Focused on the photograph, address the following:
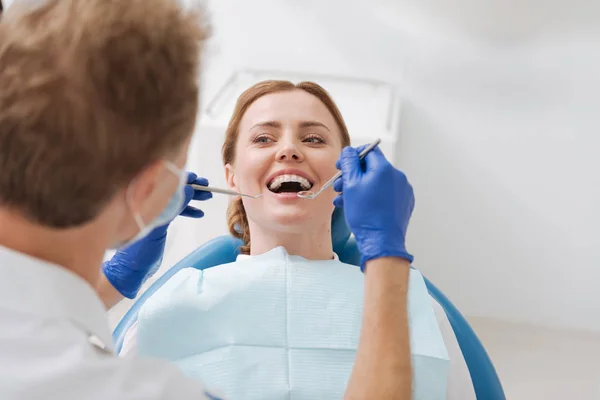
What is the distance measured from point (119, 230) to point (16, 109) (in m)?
0.20

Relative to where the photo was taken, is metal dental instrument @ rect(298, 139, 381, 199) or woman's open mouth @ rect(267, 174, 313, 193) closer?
metal dental instrument @ rect(298, 139, 381, 199)

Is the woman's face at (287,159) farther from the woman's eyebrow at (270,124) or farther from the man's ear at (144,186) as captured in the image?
the man's ear at (144,186)

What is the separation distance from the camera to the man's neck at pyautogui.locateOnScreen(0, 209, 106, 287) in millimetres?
679

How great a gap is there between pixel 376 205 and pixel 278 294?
12.7 inches

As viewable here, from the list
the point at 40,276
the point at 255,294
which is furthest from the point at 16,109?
the point at 255,294

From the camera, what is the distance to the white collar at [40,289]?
644 mm

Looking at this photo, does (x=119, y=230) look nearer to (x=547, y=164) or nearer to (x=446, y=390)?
(x=446, y=390)

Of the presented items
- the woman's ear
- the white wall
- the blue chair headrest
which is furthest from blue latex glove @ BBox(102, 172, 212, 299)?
the white wall

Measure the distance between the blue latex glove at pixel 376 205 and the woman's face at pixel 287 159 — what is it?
0.24 metres

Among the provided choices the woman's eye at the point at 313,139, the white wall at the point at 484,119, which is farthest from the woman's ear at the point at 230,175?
the white wall at the point at 484,119

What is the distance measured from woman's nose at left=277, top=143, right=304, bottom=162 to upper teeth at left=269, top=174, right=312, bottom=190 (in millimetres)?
39

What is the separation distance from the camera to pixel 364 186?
3.62 feet

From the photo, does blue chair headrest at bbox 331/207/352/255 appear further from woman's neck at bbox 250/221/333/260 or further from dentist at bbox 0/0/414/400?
dentist at bbox 0/0/414/400

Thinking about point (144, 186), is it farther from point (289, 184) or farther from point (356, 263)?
point (356, 263)
